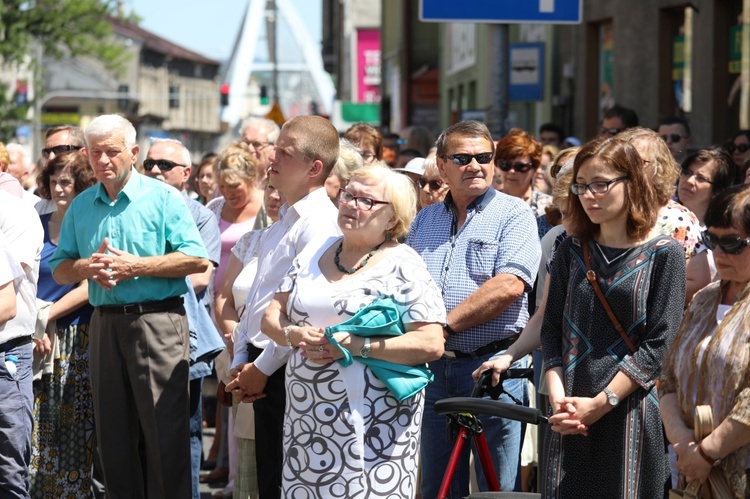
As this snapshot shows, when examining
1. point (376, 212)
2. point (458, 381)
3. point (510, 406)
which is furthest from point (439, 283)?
point (510, 406)

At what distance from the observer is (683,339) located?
452 cm

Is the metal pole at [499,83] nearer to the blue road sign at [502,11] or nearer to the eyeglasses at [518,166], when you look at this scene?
the blue road sign at [502,11]

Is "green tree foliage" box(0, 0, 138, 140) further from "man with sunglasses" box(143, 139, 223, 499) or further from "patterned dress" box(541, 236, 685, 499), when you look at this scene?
"patterned dress" box(541, 236, 685, 499)

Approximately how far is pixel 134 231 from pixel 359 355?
2.05 metres

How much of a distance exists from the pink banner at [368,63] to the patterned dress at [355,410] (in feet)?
155

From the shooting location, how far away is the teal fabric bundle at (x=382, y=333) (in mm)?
5191

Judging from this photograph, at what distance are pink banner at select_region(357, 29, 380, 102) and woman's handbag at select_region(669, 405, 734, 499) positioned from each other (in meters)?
48.2

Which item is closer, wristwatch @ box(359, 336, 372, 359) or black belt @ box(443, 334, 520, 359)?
wristwatch @ box(359, 336, 372, 359)

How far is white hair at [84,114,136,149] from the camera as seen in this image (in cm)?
677

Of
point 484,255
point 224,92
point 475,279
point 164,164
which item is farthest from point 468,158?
point 224,92

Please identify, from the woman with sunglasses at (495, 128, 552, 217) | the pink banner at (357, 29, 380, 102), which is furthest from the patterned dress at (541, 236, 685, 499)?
the pink banner at (357, 29, 380, 102)

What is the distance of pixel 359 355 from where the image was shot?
5234mm

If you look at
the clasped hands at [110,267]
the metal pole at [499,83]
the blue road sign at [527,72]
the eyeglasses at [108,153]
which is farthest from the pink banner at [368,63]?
the clasped hands at [110,267]

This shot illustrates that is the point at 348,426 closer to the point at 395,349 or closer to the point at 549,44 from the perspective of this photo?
the point at 395,349
